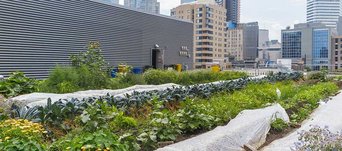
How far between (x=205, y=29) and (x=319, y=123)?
232 feet

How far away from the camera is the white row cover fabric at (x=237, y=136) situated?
3.99 m

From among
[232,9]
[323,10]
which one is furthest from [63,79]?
[232,9]

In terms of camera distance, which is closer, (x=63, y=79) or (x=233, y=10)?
(x=63, y=79)

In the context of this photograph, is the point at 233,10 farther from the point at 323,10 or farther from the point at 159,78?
the point at 159,78

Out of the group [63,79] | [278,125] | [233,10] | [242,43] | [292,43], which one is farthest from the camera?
[233,10]

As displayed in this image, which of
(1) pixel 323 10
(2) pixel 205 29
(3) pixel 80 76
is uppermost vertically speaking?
(1) pixel 323 10

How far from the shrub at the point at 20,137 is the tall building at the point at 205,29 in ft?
224

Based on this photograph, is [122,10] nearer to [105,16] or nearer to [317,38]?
[105,16]

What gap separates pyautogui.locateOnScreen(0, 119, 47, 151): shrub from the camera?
117 inches

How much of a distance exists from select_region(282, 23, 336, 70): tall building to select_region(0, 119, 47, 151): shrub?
69533 mm

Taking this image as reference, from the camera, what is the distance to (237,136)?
15.2 feet

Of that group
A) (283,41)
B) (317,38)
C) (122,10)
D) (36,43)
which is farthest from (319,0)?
(36,43)

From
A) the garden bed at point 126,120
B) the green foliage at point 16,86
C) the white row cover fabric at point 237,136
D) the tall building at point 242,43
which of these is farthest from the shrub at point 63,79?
the tall building at point 242,43

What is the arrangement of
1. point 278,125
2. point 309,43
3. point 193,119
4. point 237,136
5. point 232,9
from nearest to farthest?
point 237,136
point 193,119
point 278,125
point 309,43
point 232,9
